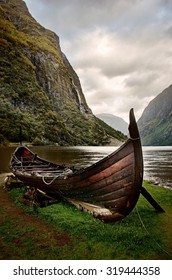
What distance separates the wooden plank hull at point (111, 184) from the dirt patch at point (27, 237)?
188 cm

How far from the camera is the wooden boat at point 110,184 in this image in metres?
8.18

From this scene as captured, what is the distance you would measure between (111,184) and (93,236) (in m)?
2.04

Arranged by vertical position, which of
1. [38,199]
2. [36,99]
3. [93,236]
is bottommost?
[93,236]

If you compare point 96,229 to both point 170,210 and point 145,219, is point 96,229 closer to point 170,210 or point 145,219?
point 145,219

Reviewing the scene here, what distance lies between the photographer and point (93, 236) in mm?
8172

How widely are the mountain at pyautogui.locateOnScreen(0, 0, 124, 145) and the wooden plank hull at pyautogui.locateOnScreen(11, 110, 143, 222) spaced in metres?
77.2

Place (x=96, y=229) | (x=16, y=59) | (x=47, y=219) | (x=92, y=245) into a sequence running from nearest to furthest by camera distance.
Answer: (x=92, y=245) → (x=96, y=229) → (x=47, y=219) → (x=16, y=59)

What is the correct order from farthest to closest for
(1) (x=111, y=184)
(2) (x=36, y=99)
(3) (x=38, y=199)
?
(2) (x=36, y=99) → (3) (x=38, y=199) → (1) (x=111, y=184)

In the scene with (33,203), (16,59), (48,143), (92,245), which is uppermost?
(16,59)

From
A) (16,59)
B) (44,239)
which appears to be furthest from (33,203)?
(16,59)

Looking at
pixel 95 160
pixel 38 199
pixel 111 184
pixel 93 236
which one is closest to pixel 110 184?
pixel 111 184

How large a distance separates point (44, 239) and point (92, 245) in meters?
1.79

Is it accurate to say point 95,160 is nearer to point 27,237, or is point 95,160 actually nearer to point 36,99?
point 27,237

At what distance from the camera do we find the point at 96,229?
8617 mm
